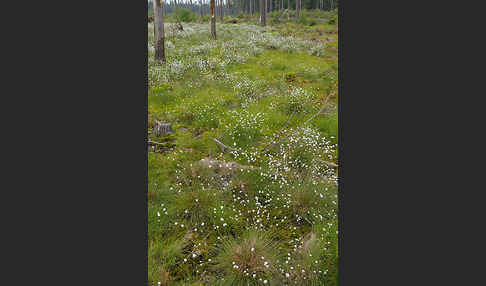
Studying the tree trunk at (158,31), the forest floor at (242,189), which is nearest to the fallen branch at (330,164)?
the forest floor at (242,189)

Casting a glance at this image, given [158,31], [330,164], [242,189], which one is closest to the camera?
[242,189]

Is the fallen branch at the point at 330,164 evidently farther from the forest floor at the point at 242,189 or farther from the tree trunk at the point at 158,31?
the tree trunk at the point at 158,31

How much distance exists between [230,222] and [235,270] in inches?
27.8

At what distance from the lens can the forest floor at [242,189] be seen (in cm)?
247

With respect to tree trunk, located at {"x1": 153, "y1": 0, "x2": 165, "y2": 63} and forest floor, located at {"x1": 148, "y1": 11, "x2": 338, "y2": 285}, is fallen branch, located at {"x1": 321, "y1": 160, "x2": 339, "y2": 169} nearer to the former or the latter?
forest floor, located at {"x1": 148, "y1": 11, "x2": 338, "y2": 285}

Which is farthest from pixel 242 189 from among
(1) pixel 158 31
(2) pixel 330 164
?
(1) pixel 158 31

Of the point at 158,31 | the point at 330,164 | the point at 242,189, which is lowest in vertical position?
the point at 242,189

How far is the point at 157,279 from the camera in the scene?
7.68ft

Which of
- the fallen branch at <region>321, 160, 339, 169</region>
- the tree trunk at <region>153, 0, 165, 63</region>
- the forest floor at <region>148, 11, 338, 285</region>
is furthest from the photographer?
the tree trunk at <region>153, 0, 165, 63</region>

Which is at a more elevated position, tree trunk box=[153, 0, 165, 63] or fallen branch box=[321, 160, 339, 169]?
tree trunk box=[153, 0, 165, 63]

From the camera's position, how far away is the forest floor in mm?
2471

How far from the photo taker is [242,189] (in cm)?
362

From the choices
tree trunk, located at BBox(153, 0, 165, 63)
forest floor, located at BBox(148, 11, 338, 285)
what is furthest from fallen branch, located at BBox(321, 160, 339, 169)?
tree trunk, located at BBox(153, 0, 165, 63)

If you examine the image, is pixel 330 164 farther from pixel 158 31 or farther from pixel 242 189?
pixel 158 31
